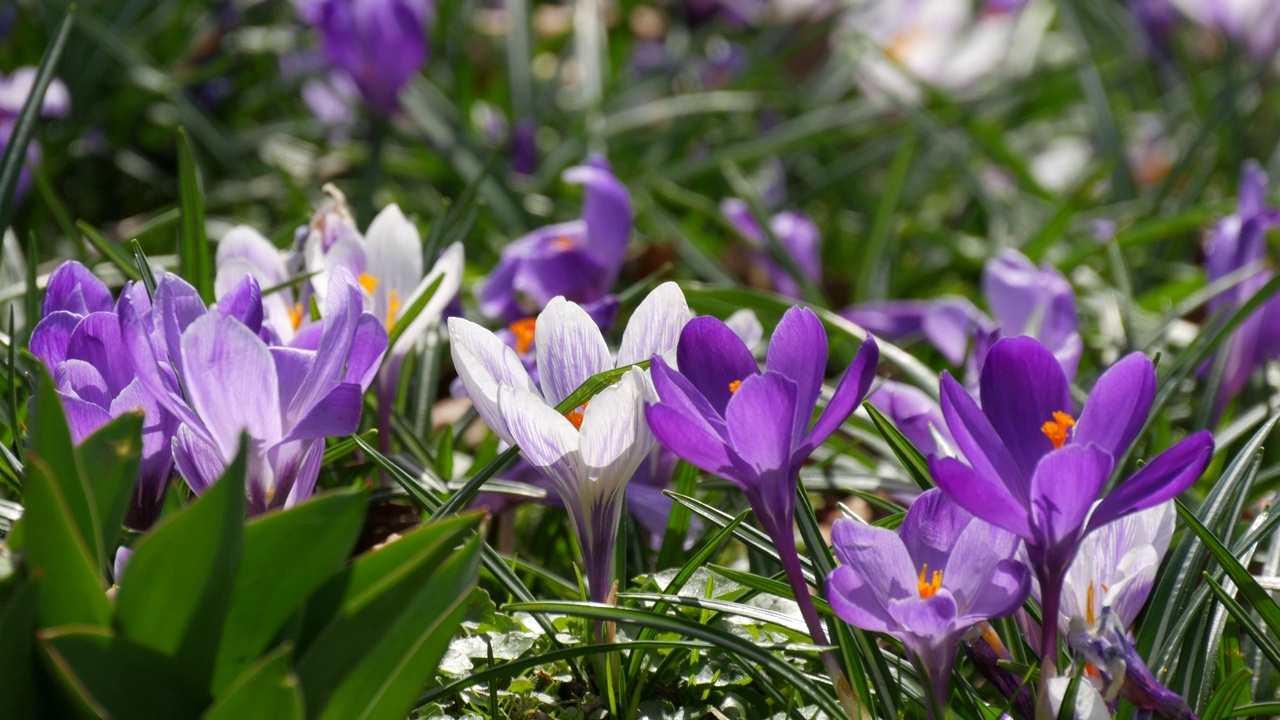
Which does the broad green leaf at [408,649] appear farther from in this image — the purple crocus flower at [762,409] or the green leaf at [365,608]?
the purple crocus flower at [762,409]

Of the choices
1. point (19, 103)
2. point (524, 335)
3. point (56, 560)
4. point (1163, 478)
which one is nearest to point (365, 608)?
point (56, 560)

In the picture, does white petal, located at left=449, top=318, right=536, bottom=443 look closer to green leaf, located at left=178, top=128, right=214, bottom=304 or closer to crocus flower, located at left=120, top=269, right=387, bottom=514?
crocus flower, located at left=120, top=269, right=387, bottom=514

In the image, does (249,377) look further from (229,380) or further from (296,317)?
(296,317)

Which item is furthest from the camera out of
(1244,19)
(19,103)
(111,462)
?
(1244,19)

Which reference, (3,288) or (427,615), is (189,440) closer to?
(427,615)

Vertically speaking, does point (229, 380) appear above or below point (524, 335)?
below

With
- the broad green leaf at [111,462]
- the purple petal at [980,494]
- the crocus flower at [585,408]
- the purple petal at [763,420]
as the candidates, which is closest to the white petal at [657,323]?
the crocus flower at [585,408]

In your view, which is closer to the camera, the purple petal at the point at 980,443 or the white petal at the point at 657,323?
the purple petal at the point at 980,443

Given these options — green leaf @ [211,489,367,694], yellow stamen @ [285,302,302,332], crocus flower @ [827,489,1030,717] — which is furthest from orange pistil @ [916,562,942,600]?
yellow stamen @ [285,302,302,332]
